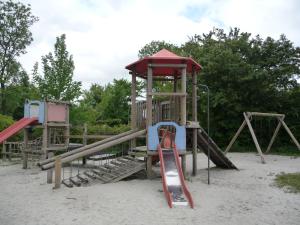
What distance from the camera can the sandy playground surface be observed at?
658 centimetres

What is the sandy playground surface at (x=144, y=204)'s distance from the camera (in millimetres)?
6578

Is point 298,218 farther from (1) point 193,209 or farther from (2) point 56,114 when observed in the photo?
(2) point 56,114

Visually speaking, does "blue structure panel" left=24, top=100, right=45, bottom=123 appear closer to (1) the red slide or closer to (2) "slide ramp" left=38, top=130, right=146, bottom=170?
(1) the red slide

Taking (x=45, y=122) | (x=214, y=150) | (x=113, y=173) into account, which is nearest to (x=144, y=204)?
(x=113, y=173)

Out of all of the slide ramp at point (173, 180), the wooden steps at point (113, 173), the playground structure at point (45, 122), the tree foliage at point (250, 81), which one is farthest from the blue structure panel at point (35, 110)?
the tree foliage at point (250, 81)

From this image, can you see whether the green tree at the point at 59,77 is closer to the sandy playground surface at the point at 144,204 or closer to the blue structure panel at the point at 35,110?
the blue structure panel at the point at 35,110

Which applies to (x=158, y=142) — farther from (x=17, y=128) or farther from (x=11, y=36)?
(x=11, y=36)

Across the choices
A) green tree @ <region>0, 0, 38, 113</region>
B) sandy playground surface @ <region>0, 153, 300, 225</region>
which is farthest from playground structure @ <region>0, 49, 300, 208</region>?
green tree @ <region>0, 0, 38, 113</region>

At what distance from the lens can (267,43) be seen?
2258cm

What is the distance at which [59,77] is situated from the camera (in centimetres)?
2348

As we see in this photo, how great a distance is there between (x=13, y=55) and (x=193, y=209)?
27776 millimetres

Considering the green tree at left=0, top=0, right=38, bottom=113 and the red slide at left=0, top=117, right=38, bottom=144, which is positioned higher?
the green tree at left=0, top=0, right=38, bottom=113

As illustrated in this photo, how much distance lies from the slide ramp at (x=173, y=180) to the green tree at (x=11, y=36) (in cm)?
2405

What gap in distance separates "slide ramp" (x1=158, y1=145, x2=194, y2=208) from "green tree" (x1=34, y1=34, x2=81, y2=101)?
14.5m
